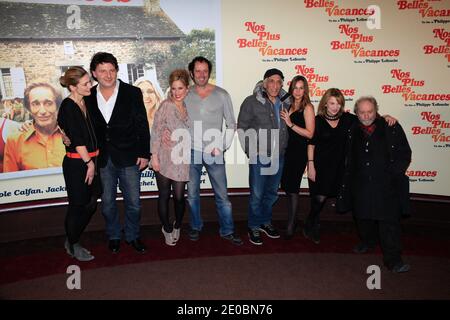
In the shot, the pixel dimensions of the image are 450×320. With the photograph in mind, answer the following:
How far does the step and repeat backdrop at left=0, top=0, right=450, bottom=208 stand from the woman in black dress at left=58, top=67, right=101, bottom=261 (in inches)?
37.4

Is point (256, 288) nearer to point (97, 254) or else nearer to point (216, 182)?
point (216, 182)

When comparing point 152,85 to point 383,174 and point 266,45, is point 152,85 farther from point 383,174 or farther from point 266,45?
point 383,174

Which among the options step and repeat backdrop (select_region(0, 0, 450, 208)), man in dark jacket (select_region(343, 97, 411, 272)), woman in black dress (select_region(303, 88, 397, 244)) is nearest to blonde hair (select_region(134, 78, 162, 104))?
step and repeat backdrop (select_region(0, 0, 450, 208))

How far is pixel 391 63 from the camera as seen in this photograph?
4406mm

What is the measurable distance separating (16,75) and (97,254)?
6.62 feet

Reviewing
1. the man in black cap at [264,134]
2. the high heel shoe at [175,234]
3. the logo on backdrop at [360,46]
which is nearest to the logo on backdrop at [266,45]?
the logo on backdrop at [360,46]

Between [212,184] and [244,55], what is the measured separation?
5.17 feet

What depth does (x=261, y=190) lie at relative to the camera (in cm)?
400

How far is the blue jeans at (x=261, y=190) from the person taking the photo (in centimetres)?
393

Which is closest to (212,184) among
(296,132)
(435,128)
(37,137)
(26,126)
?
(296,132)

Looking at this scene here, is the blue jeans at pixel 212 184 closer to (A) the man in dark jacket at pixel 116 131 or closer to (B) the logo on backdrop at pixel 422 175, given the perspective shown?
(A) the man in dark jacket at pixel 116 131

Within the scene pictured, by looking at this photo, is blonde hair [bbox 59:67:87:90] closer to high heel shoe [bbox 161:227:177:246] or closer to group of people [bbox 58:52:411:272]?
group of people [bbox 58:52:411:272]

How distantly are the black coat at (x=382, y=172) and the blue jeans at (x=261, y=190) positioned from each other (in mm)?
828

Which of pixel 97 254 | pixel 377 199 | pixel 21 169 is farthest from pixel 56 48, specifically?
pixel 377 199
